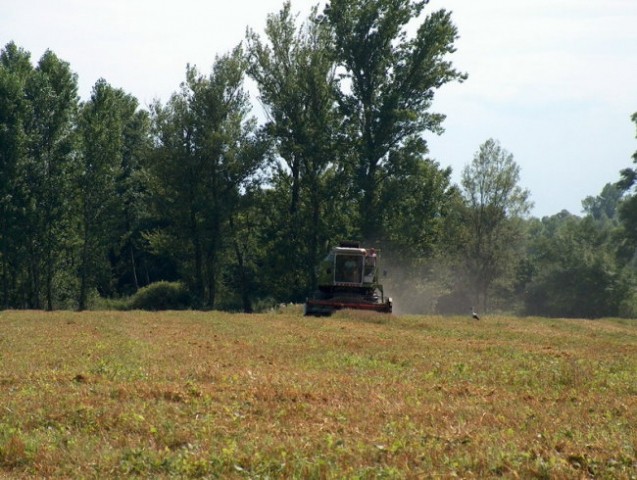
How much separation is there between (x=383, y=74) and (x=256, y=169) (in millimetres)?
11014

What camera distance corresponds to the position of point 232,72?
195ft

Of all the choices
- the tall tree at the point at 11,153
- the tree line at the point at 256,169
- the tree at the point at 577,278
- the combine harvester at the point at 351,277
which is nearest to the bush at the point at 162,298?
the tree line at the point at 256,169

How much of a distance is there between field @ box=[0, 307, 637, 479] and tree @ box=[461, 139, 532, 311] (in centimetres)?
5733

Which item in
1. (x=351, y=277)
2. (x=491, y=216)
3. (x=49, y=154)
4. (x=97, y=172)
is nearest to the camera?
(x=351, y=277)

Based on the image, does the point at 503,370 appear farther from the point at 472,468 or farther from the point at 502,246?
the point at 502,246

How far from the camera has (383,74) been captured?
185 ft

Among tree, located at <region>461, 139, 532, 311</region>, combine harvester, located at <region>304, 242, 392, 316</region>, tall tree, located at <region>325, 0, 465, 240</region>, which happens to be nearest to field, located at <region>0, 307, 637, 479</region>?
combine harvester, located at <region>304, 242, 392, 316</region>

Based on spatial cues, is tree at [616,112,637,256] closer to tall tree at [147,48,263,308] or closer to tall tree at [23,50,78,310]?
tall tree at [147,48,263,308]

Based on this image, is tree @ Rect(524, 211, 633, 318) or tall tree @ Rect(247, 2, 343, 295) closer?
tall tree @ Rect(247, 2, 343, 295)

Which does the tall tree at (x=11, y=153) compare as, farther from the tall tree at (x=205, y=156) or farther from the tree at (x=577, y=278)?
the tree at (x=577, y=278)

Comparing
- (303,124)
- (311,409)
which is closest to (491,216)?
(303,124)

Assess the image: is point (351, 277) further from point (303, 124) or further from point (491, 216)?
point (491, 216)

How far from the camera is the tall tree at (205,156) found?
5872cm

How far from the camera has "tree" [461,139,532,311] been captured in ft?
264
